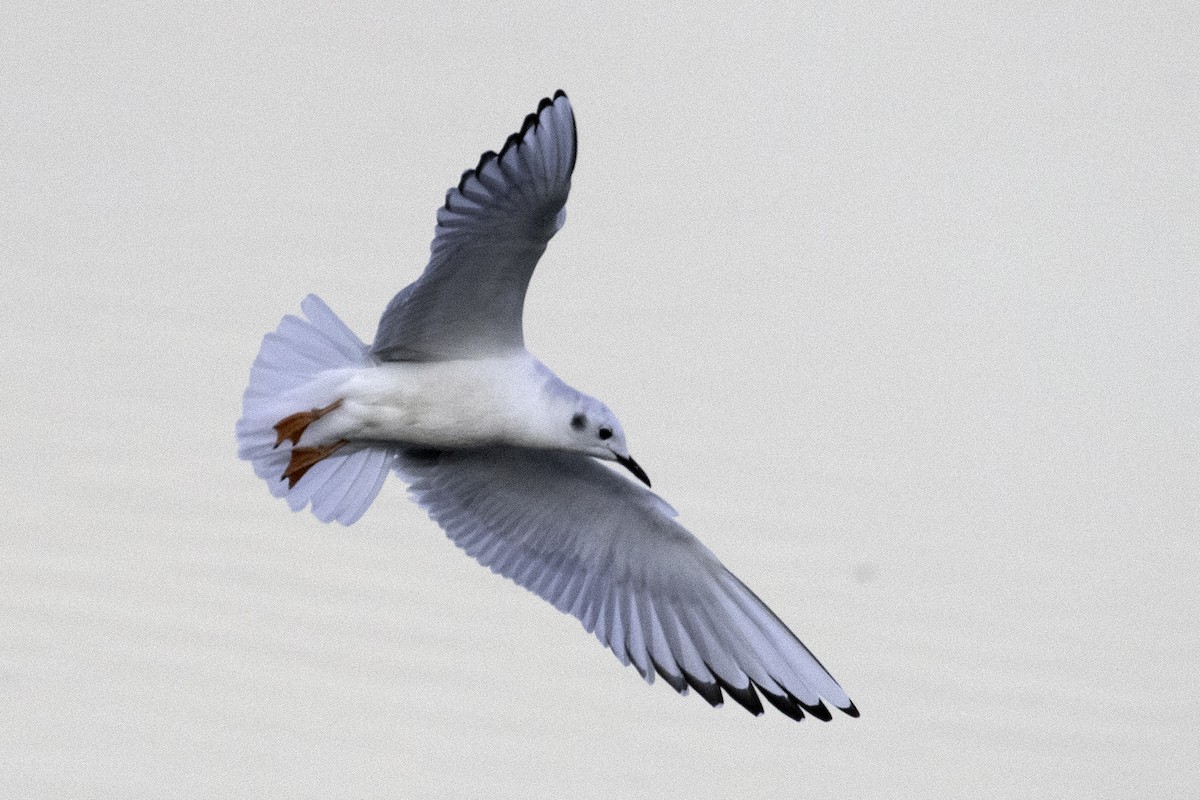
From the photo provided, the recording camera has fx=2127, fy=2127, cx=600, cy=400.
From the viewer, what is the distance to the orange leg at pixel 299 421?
3502 millimetres

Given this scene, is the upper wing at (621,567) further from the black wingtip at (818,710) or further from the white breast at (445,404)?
the white breast at (445,404)

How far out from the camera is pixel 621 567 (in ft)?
12.4

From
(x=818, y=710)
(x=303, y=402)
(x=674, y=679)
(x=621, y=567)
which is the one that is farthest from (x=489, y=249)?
(x=818, y=710)

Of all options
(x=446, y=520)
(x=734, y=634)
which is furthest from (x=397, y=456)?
(x=734, y=634)

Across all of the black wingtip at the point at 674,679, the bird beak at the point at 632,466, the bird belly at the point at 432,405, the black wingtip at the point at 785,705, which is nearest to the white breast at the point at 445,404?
the bird belly at the point at 432,405

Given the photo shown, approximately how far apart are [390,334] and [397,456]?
391 millimetres

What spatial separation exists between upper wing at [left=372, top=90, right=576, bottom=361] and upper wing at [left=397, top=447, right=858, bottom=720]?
0.33 metres

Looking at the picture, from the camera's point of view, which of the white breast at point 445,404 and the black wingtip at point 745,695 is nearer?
the white breast at point 445,404

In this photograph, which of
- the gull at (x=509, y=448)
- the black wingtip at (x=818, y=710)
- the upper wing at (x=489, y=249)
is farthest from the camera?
the black wingtip at (x=818, y=710)

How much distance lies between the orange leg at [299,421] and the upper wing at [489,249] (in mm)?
138

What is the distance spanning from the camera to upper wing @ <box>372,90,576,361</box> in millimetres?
3154

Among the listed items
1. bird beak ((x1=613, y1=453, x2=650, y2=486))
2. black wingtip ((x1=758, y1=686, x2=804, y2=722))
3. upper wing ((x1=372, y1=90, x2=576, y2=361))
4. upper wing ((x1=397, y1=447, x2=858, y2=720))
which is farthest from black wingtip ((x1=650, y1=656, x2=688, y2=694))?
upper wing ((x1=372, y1=90, x2=576, y2=361))

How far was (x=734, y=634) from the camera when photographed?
3.73 metres

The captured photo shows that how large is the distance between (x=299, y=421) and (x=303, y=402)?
32mm
